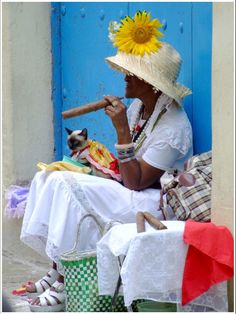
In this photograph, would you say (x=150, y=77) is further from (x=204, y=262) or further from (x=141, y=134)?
(x=204, y=262)

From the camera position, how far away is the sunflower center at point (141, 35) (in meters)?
4.86

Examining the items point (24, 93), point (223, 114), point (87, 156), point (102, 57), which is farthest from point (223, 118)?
point (24, 93)

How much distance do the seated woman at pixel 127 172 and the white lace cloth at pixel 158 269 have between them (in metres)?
0.69

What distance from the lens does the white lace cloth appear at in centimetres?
387

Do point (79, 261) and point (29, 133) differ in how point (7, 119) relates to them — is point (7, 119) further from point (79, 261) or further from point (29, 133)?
point (79, 261)

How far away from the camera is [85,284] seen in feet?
14.2

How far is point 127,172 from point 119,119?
29 centimetres

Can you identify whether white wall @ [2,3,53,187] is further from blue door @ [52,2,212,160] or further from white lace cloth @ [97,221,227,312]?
white lace cloth @ [97,221,227,312]

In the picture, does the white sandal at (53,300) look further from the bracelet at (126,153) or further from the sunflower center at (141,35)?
the sunflower center at (141,35)

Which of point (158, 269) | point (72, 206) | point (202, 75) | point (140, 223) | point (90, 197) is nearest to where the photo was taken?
point (158, 269)

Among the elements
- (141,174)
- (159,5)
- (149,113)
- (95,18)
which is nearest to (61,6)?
(95,18)

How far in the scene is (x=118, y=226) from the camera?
4125 mm

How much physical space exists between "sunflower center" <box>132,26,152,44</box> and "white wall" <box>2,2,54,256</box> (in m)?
1.93

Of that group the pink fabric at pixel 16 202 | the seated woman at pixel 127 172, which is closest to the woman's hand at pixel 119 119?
the seated woman at pixel 127 172
